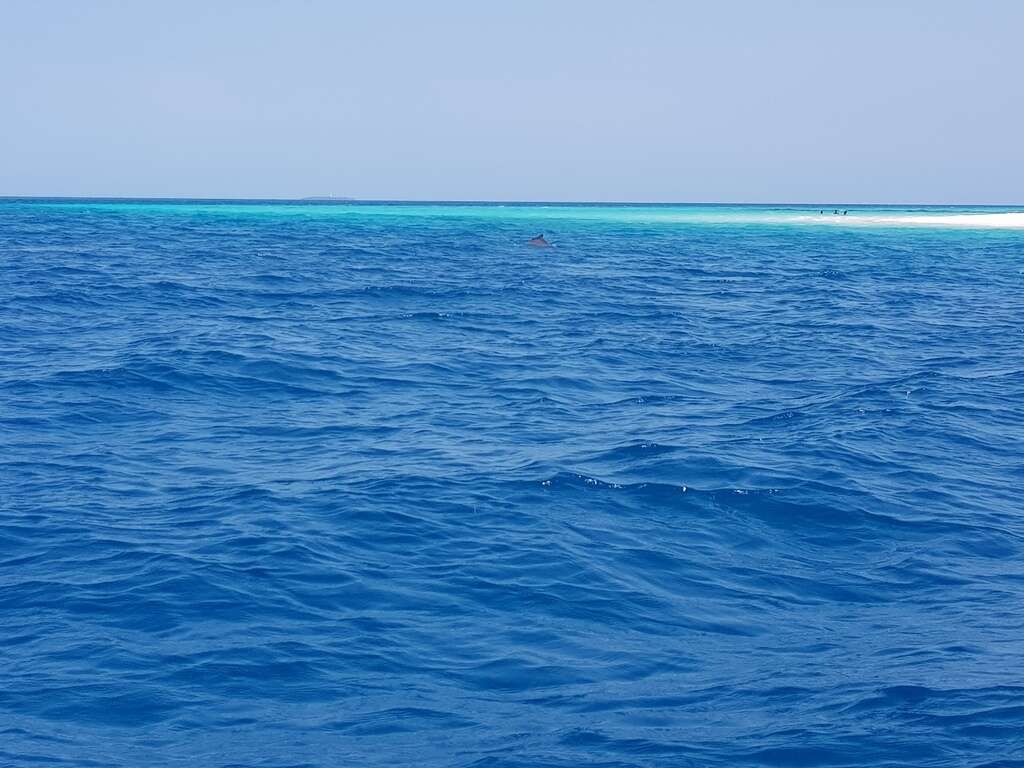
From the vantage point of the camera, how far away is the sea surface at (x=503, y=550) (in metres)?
7.78

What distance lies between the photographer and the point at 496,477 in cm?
1405

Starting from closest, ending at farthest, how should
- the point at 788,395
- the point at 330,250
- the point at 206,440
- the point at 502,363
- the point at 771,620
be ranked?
the point at 771,620
the point at 206,440
the point at 788,395
the point at 502,363
the point at 330,250

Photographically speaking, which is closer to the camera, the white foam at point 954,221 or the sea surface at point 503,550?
the sea surface at point 503,550

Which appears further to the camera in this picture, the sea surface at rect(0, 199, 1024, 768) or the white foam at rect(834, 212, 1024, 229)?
the white foam at rect(834, 212, 1024, 229)

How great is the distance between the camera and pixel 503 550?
37.8ft

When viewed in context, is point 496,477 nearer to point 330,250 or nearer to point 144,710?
point 144,710

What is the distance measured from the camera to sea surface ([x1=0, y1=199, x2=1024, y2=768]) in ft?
25.5

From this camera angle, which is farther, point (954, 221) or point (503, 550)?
point (954, 221)

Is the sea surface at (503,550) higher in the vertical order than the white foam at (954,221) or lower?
lower

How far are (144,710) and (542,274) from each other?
1589 inches

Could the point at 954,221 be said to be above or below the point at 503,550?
above

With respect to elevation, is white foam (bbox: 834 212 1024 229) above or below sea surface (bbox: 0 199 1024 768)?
above

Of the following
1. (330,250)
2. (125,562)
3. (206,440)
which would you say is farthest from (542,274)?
(125,562)

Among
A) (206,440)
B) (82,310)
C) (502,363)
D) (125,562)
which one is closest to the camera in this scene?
(125,562)
